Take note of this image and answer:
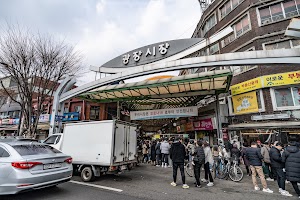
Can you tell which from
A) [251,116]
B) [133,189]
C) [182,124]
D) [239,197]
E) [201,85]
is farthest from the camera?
[182,124]

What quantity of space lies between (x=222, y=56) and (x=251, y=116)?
660cm

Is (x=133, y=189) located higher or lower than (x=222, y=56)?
lower

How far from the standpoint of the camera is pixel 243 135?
13.5 meters

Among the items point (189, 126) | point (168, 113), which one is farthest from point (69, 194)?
point (189, 126)

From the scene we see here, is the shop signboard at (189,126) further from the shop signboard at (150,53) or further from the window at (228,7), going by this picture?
the window at (228,7)

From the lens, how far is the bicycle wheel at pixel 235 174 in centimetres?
779

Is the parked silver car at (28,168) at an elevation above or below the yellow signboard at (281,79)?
below

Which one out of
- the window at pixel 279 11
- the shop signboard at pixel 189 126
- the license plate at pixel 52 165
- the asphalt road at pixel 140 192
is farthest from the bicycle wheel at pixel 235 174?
the window at pixel 279 11

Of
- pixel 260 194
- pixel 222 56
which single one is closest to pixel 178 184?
pixel 260 194

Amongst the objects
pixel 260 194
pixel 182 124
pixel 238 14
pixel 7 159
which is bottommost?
pixel 260 194

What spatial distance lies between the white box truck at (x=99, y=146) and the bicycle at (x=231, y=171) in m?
4.36

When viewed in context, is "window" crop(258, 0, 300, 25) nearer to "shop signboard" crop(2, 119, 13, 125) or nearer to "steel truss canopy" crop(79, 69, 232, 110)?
"steel truss canopy" crop(79, 69, 232, 110)

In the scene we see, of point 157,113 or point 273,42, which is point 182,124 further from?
point 273,42

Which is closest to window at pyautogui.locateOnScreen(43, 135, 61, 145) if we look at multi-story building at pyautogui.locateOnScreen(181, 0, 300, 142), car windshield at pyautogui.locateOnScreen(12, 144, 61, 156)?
car windshield at pyautogui.locateOnScreen(12, 144, 61, 156)
